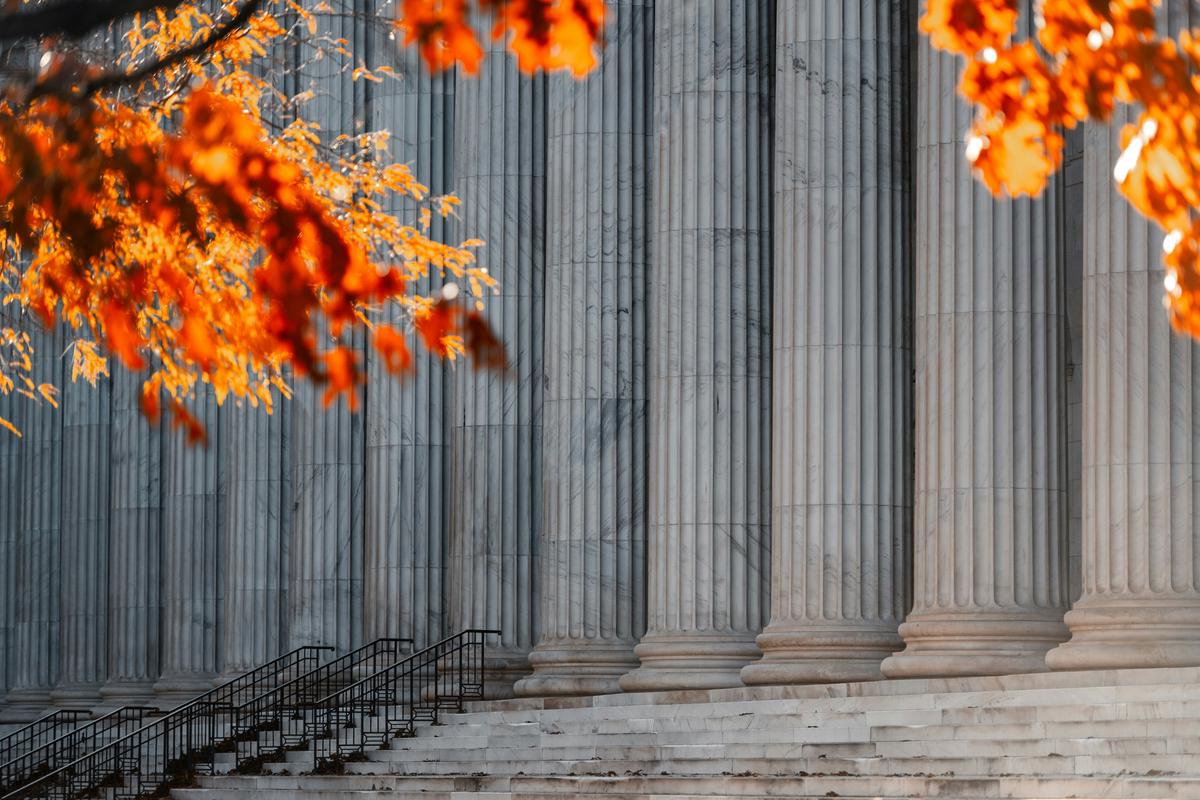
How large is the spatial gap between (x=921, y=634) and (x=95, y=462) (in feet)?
121

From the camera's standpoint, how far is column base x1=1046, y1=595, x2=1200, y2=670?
1192 inches

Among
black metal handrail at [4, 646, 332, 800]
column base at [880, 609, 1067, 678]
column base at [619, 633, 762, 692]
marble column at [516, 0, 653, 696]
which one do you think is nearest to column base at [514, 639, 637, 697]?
marble column at [516, 0, 653, 696]

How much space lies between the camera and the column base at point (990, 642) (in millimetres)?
33938

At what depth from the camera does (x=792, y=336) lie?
38.8 m

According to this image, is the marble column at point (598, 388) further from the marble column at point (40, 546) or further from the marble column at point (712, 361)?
the marble column at point (40, 546)

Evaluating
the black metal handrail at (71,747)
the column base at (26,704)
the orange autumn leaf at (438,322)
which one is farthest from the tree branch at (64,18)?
the column base at (26,704)

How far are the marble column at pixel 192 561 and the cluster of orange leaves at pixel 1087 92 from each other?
150 feet

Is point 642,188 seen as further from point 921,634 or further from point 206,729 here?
point 206,729

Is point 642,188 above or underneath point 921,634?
above

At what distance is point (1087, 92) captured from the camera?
1350 cm

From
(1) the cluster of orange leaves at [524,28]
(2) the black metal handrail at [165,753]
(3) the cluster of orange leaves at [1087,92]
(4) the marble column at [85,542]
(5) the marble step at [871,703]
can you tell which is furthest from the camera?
(4) the marble column at [85,542]

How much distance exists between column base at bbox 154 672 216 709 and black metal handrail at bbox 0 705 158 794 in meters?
0.58

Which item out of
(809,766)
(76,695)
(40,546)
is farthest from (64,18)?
(40,546)

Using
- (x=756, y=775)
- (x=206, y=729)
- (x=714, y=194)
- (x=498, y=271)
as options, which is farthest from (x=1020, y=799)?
(x=206, y=729)
